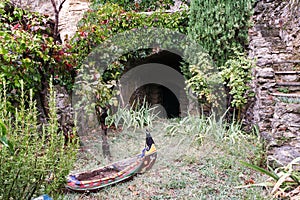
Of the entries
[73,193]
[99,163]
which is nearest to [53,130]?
[73,193]

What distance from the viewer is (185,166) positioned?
292 centimetres

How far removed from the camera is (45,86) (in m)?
3.23

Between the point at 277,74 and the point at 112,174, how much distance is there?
8.67 feet

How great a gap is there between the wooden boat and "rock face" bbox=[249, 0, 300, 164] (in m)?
1.42

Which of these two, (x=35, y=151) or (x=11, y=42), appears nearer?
(x=35, y=151)

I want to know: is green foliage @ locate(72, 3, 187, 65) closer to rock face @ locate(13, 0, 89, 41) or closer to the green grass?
rock face @ locate(13, 0, 89, 41)

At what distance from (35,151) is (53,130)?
0.49 ft

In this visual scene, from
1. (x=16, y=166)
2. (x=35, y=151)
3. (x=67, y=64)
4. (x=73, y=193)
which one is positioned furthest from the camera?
(x=67, y=64)

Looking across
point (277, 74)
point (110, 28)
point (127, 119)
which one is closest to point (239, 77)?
point (277, 74)

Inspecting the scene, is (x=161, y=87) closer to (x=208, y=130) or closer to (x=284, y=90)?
(x=208, y=130)

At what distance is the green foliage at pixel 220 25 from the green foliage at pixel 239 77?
0.73ft

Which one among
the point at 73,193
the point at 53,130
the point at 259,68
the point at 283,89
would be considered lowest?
the point at 73,193

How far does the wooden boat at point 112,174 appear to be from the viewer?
2381 millimetres

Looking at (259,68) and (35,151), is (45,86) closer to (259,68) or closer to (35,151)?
(35,151)
